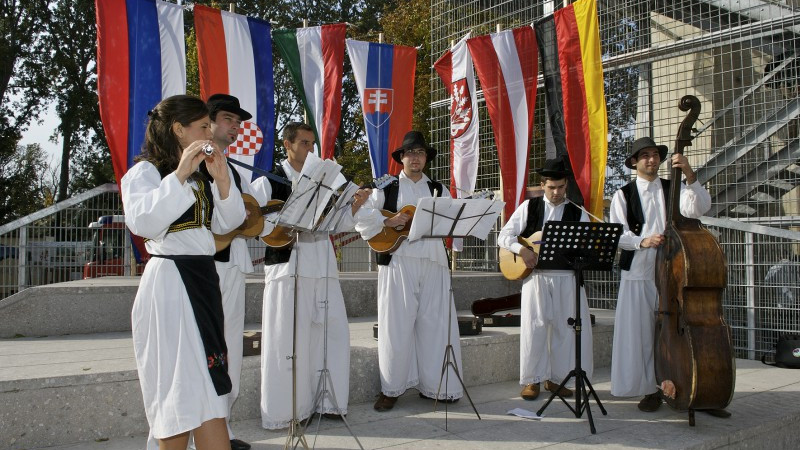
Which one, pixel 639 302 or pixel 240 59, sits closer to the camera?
pixel 639 302

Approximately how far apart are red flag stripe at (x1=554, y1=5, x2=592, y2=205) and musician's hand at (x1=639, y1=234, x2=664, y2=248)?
2.86 meters

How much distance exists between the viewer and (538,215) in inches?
225

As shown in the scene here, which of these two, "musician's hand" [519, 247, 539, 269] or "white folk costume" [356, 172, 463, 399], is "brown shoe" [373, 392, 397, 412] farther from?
"musician's hand" [519, 247, 539, 269]

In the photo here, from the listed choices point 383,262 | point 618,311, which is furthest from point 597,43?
point 383,262

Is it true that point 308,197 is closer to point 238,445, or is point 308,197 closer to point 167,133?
point 167,133

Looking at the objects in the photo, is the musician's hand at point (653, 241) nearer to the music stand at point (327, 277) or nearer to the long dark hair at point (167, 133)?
the music stand at point (327, 277)

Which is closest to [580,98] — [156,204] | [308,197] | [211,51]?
[211,51]

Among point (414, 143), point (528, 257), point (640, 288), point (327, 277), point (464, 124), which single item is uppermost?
point (464, 124)

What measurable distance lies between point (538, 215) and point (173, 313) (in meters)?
3.73

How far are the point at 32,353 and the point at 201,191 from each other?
3.02m

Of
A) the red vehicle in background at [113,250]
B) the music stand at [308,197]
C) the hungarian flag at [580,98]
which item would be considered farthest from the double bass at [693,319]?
Result: the red vehicle in background at [113,250]

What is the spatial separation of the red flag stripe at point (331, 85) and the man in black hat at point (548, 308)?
10.9ft

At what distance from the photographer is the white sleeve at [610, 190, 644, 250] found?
520cm

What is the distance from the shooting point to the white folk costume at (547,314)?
562 centimetres
